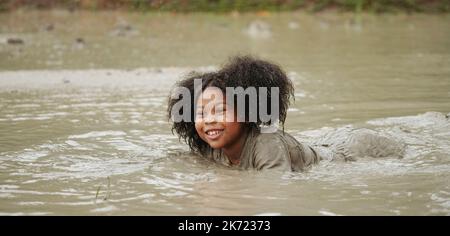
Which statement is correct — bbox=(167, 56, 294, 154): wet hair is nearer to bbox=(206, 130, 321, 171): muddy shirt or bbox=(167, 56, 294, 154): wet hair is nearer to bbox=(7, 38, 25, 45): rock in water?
bbox=(206, 130, 321, 171): muddy shirt

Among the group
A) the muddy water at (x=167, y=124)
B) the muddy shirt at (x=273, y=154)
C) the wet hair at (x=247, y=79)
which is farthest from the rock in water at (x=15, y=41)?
the muddy shirt at (x=273, y=154)

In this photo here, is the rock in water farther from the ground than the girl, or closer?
farther from the ground

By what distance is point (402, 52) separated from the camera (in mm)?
12984

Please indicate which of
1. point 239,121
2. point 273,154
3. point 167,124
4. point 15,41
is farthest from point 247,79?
point 15,41

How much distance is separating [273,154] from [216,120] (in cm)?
50

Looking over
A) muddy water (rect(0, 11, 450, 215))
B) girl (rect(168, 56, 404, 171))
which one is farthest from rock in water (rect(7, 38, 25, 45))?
girl (rect(168, 56, 404, 171))

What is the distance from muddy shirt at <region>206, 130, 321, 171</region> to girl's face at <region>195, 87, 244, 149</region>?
0.52 feet

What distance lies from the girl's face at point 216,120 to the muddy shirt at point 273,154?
158 mm

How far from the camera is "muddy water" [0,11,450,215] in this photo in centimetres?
461

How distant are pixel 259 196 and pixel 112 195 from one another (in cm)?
97

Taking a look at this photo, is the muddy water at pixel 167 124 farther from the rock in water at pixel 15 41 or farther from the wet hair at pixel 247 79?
the wet hair at pixel 247 79

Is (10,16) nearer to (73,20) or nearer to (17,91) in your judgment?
(73,20)
